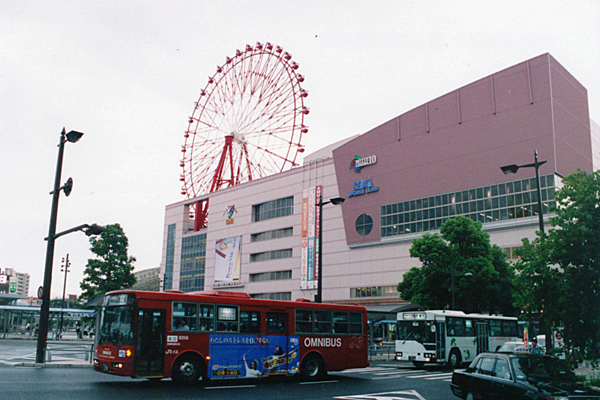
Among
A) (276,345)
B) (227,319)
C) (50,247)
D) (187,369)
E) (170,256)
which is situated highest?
(170,256)

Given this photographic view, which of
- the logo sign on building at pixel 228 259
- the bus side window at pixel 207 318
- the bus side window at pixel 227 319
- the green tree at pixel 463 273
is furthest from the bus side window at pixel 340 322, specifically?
the logo sign on building at pixel 228 259

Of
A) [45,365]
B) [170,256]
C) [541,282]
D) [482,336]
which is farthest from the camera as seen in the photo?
[170,256]

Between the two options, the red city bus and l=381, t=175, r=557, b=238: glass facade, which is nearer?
the red city bus

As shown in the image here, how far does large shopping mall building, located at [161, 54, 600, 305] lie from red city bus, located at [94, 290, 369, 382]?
3265cm

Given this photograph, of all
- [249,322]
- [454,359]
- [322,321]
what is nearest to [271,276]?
[454,359]

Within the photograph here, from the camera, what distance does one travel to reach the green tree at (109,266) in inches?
2239

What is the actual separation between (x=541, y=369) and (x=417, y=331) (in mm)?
16635

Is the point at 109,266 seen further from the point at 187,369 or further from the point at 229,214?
the point at 187,369

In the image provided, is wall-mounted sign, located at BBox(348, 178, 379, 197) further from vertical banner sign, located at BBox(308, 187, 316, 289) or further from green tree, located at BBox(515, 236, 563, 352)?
green tree, located at BBox(515, 236, 563, 352)

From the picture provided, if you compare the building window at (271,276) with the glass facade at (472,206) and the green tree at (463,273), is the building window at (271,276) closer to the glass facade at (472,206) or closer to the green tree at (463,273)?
the glass facade at (472,206)

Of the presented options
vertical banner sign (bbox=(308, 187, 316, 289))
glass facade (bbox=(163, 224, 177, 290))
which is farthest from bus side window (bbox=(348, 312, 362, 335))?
glass facade (bbox=(163, 224, 177, 290))

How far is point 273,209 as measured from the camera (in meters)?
A: 71.2

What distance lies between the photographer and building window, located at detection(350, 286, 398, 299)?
55094 mm

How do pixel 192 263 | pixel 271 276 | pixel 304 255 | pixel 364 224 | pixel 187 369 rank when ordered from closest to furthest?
pixel 187 369
pixel 364 224
pixel 304 255
pixel 271 276
pixel 192 263
